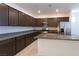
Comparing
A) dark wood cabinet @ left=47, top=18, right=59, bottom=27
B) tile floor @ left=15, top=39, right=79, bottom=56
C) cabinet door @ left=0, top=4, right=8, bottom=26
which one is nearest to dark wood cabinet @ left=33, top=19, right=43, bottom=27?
dark wood cabinet @ left=47, top=18, right=59, bottom=27

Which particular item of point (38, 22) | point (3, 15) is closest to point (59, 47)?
point (3, 15)

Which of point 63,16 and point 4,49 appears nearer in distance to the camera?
point 4,49

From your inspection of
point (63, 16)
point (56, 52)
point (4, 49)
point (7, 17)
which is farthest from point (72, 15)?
point (4, 49)

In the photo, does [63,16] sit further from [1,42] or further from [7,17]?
[1,42]

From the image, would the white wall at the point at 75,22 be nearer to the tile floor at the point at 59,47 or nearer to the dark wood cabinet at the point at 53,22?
the dark wood cabinet at the point at 53,22

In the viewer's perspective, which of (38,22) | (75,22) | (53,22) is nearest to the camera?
(75,22)

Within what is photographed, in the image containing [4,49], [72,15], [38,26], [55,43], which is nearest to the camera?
[4,49]

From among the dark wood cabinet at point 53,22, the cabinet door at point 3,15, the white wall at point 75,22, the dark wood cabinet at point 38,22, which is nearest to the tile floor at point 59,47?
the cabinet door at point 3,15

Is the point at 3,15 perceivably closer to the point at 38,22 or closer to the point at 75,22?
the point at 75,22

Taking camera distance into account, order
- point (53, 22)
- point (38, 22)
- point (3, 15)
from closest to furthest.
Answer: point (3, 15) < point (53, 22) < point (38, 22)

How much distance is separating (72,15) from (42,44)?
3.03 m

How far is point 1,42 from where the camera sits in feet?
9.75

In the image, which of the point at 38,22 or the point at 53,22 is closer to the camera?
the point at 53,22

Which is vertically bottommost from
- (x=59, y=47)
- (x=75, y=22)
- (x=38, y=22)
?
(x=59, y=47)
